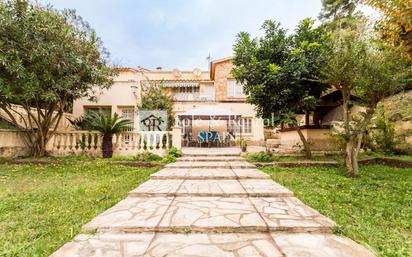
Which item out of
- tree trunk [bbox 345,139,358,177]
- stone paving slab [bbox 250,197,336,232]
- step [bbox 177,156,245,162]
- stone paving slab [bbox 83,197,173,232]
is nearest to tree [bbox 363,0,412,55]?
tree trunk [bbox 345,139,358,177]

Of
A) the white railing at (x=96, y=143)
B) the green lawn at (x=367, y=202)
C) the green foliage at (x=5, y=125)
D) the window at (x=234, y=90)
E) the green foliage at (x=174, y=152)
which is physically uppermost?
the window at (x=234, y=90)

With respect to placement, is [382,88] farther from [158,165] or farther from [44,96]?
[44,96]

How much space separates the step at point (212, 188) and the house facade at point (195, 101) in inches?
271

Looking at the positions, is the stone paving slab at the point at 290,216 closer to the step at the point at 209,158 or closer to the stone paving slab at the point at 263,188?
the stone paving slab at the point at 263,188

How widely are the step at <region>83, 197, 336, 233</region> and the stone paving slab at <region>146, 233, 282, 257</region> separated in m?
0.13

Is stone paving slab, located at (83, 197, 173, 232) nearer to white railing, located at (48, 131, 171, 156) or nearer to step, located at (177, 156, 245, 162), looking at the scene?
step, located at (177, 156, 245, 162)

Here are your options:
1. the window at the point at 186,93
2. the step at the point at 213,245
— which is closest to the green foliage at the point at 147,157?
the step at the point at 213,245

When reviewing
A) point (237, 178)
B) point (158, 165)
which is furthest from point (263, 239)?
point (158, 165)

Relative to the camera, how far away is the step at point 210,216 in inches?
110

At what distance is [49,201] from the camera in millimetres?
4188

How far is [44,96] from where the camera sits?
7.76 m

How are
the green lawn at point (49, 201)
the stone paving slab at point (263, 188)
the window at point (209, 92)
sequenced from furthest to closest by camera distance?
1. the window at point (209, 92)
2. the stone paving slab at point (263, 188)
3. the green lawn at point (49, 201)

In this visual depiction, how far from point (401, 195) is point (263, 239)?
4362 millimetres

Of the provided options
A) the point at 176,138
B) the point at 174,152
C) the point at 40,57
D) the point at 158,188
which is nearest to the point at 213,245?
the point at 158,188
